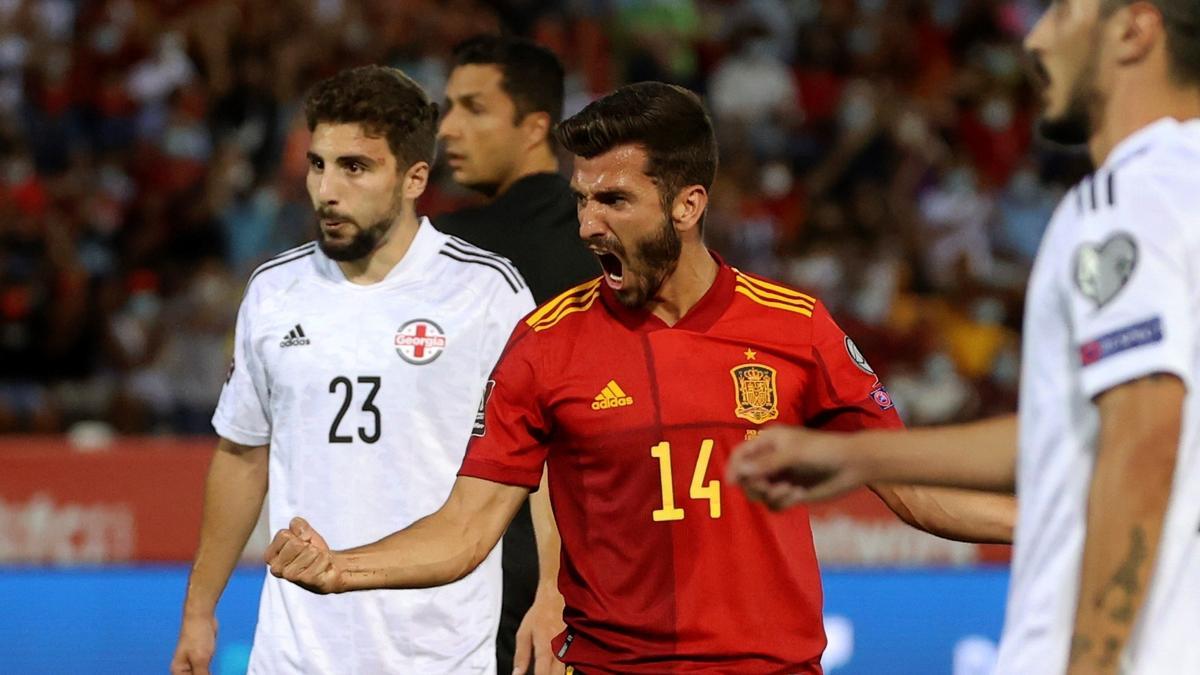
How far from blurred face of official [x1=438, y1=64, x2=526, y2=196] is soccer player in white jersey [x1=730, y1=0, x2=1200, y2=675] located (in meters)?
3.45

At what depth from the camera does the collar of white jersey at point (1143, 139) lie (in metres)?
2.71

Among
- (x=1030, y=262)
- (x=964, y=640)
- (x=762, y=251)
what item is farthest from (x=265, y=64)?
(x=964, y=640)

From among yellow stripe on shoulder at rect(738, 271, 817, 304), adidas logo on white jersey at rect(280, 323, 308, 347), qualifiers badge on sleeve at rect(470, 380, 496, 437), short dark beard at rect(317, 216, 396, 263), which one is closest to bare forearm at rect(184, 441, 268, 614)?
adidas logo on white jersey at rect(280, 323, 308, 347)

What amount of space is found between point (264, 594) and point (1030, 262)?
32.8 feet

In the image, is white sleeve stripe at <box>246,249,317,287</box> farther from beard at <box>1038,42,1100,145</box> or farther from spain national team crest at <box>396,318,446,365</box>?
beard at <box>1038,42,1100,145</box>

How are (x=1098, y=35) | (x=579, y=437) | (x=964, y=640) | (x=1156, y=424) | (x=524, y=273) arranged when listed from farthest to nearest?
(x=964, y=640) → (x=524, y=273) → (x=579, y=437) → (x=1098, y=35) → (x=1156, y=424)

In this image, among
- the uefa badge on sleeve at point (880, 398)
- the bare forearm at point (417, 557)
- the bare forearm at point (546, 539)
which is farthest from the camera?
the bare forearm at point (546, 539)

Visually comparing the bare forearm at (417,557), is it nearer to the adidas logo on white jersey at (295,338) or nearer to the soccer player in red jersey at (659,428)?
the soccer player in red jersey at (659,428)

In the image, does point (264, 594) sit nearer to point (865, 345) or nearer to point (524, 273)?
point (524, 273)

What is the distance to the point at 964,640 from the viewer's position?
773 cm

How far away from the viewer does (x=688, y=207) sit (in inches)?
172

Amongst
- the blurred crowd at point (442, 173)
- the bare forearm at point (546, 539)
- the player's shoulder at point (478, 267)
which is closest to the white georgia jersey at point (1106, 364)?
the bare forearm at point (546, 539)

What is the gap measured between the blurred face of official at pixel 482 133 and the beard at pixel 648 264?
Answer: 1.99m

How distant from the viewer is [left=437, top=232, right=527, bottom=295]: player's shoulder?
17.1ft
